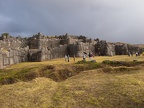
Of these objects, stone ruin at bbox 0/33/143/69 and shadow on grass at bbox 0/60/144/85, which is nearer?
shadow on grass at bbox 0/60/144/85

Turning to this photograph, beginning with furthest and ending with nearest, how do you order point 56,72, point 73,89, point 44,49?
point 44,49
point 56,72
point 73,89

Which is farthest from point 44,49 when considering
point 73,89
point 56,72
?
point 73,89

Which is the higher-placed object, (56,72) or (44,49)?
(44,49)

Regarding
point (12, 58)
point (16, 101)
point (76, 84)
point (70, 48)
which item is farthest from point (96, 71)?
point (70, 48)

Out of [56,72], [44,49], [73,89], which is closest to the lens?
[73,89]

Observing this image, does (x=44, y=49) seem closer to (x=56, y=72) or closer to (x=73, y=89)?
(x=56, y=72)

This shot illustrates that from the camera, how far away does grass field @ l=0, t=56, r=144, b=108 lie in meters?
20.2

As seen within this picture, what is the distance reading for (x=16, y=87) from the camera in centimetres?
2489

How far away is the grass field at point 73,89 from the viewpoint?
66.3ft

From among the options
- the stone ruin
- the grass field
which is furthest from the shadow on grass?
the stone ruin

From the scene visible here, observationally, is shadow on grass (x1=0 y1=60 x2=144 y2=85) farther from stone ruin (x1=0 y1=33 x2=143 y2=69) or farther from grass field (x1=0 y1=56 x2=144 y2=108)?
stone ruin (x1=0 y1=33 x2=143 y2=69)

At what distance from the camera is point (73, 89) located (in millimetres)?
23609

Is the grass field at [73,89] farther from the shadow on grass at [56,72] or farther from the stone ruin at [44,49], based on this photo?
the stone ruin at [44,49]

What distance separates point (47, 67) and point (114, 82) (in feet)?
38.2
